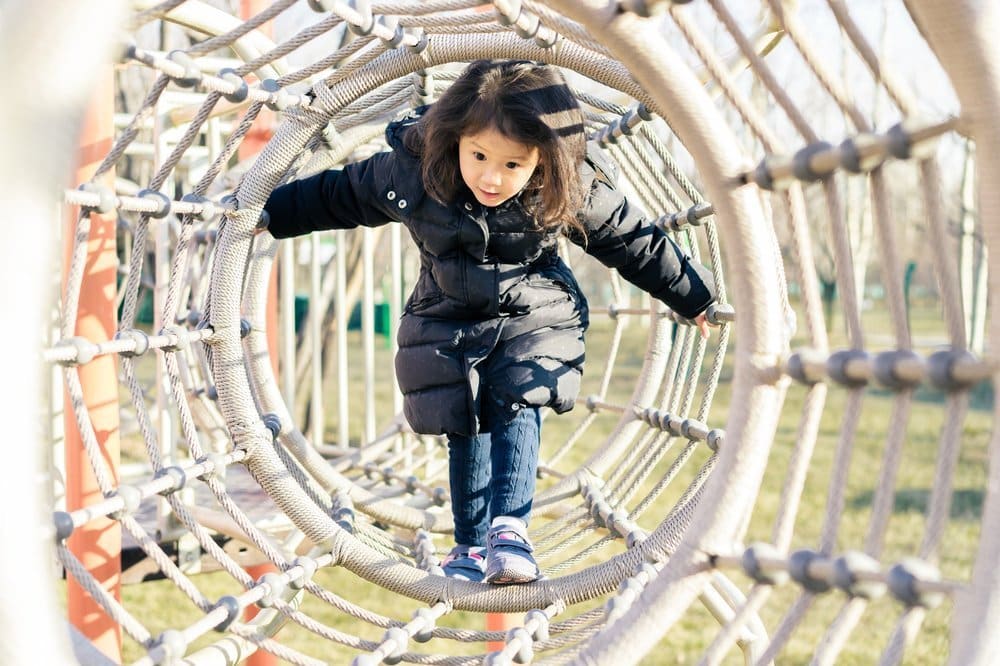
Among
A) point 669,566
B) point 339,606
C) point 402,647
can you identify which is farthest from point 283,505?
point 669,566

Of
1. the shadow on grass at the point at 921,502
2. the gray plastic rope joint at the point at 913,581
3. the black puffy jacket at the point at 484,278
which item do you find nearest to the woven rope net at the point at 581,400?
the gray plastic rope joint at the point at 913,581

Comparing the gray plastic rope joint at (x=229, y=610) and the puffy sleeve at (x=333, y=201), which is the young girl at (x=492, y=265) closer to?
the puffy sleeve at (x=333, y=201)

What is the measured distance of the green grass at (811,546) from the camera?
3.17 m

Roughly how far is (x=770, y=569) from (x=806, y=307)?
26 centimetres

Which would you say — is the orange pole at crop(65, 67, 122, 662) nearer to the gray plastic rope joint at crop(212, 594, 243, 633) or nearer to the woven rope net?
the woven rope net

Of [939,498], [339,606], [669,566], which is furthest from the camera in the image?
[339,606]

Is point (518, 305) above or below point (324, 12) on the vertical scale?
below

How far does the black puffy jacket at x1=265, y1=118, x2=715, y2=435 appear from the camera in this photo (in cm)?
170

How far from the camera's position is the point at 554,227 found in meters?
1.68

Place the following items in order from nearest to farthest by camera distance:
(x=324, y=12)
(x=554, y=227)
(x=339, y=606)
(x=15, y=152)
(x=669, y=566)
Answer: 1. (x=15, y=152)
2. (x=669, y=566)
3. (x=324, y=12)
4. (x=339, y=606)
5. (x=554, y=227)

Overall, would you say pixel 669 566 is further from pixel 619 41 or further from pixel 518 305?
pixel 518 305

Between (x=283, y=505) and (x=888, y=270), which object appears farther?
(x=283, y=505)

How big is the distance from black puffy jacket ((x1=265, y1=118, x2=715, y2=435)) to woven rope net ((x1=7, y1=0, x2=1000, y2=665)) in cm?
12

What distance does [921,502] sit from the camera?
493cm
